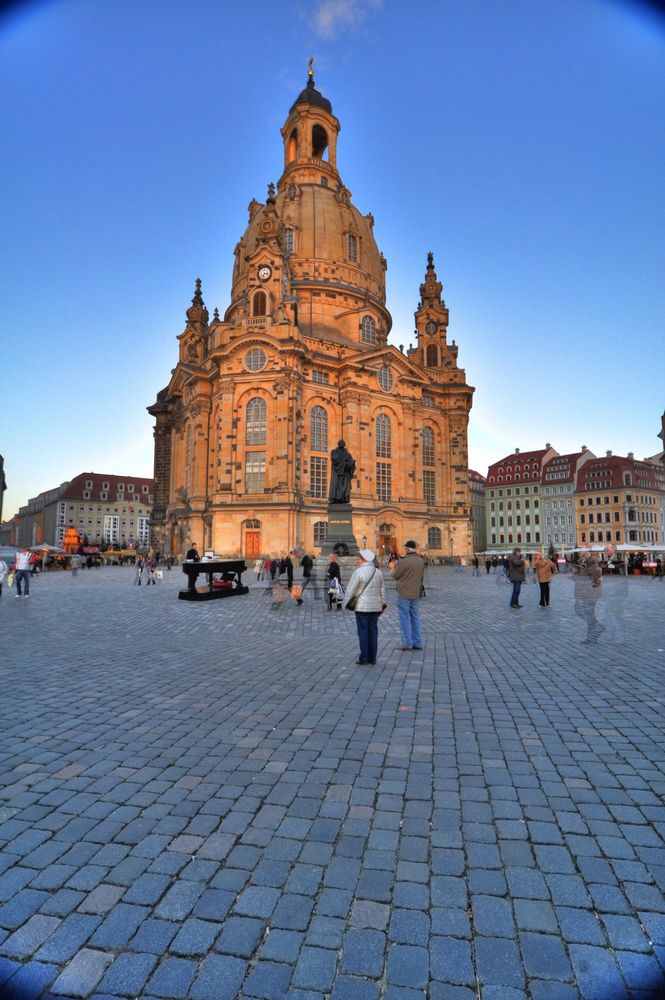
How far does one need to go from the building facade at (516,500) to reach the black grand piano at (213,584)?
77.7 meters

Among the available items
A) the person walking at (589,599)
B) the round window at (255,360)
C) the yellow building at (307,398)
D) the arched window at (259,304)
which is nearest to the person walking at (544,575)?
the person walking at (589,599)

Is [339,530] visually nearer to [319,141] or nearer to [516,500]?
[319,141]

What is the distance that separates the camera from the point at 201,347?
63.5 metres

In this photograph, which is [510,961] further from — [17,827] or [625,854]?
[17,827]

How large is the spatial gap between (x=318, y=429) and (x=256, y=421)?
242 inches

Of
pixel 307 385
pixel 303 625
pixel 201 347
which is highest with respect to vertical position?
pixel 201 347

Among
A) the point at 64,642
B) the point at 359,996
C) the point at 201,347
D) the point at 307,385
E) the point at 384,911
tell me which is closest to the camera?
the point at 359,996

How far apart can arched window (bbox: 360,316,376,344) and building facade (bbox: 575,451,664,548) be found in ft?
151

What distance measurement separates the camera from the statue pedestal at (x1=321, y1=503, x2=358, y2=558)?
Answer: 79.4 ft

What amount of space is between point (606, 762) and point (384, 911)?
2.51 meters

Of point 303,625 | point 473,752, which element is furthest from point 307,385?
point 473,752

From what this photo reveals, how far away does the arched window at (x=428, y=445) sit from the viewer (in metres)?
60.4

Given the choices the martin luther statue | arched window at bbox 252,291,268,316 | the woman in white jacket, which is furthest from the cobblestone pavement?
arched window at bbox 252,291,268,316

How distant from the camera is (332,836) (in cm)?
310
